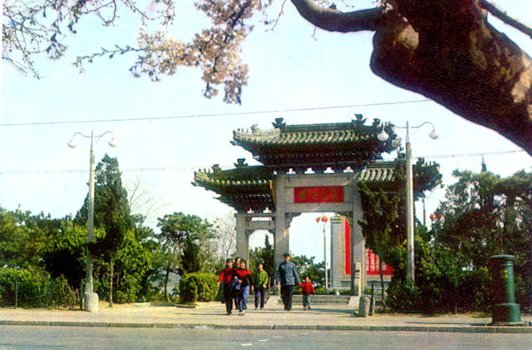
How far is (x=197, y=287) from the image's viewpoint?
27203 millimetres

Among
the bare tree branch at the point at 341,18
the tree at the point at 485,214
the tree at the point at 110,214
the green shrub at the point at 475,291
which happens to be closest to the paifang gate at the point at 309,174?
the tree at the point at 485,214

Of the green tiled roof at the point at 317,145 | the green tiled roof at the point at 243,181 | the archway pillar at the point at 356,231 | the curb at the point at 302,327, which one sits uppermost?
the green tiled roof at the point at 317,145

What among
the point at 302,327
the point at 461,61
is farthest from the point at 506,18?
the point at 302,327

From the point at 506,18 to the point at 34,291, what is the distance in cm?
2151

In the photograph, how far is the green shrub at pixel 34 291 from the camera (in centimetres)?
2200

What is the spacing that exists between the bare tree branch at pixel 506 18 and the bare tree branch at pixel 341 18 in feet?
1.38

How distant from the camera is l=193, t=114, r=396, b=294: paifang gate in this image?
26469 mm

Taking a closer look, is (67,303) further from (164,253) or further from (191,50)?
(191,50)

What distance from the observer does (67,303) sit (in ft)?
72.5

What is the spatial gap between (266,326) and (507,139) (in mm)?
12035

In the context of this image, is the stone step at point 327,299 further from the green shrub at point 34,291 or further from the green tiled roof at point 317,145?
the green shrub at point 34,291

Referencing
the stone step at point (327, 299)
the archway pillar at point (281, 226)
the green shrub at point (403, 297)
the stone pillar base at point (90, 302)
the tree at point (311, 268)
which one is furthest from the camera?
the tree at point (311, 268)

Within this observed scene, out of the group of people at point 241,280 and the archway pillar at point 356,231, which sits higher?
the archway pillar at point 356,231

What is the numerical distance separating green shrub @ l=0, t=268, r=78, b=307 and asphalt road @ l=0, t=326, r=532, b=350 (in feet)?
25.4
